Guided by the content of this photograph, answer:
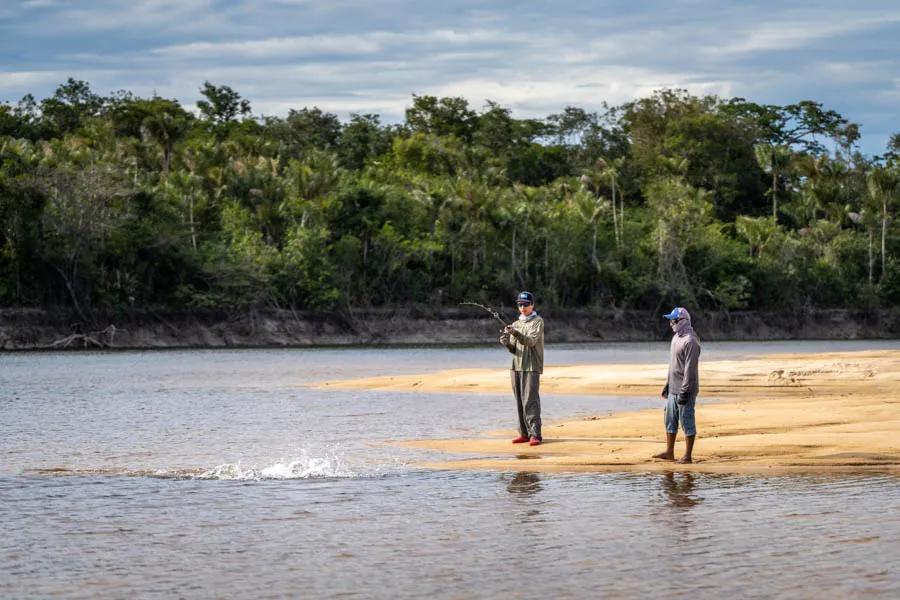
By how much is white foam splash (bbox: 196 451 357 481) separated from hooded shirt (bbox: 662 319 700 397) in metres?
3.94

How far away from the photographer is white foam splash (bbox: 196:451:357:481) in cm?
1564

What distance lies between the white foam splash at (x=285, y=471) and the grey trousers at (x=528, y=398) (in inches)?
94.9

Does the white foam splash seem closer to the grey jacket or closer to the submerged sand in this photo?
the submerged sand

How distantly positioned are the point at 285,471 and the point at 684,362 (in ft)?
16.4

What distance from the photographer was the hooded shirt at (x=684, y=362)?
47.9ft

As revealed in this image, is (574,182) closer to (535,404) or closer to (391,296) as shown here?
(391,296)

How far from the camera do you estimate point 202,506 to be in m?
13.4

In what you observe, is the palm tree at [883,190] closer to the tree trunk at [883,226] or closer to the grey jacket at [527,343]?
the tree trunk at [883,226]

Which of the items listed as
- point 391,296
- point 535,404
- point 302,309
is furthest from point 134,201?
point 535,404

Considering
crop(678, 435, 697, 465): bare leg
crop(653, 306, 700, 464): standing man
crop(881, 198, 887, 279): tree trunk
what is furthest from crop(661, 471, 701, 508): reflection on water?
crop(881, 198, 887, 279): tree trunk

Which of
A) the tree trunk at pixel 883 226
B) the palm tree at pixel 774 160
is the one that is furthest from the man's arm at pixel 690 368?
the palm tree at pixel 774 160

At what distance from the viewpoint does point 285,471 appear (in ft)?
52.5

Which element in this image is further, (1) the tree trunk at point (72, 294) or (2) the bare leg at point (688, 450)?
(1) the tree trunk at point (72, 294)

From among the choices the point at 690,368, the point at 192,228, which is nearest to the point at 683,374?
the point at 690,368
